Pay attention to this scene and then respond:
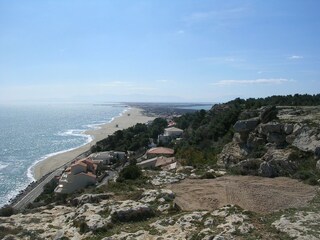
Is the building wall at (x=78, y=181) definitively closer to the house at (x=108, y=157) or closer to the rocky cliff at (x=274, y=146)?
the house at (x=108, y=157)

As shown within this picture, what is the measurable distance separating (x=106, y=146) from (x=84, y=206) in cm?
5651

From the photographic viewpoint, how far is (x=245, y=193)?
73.0ft

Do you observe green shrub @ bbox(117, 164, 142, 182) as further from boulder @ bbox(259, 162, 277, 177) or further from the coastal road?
the coastal road

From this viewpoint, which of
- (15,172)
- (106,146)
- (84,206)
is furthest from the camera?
(106,146)

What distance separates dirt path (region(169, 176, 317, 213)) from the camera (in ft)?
65.2

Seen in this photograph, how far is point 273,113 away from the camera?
3591 centimetres

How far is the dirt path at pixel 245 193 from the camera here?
782 inches

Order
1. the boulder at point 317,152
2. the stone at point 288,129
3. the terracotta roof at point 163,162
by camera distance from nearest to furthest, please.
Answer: the boulder at point 317,152, the stone at point 288,129, the terracotta roof at point 163,162

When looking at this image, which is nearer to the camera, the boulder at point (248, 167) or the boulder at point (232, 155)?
the boulder at point (248, 167)

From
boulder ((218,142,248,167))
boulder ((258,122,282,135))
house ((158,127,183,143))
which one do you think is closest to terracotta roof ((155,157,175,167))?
boulder ((218,142,248,167))

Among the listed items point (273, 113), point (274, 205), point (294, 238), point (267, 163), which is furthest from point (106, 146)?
point (294, 238)

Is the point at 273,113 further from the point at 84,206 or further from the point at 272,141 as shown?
the point at 84,206

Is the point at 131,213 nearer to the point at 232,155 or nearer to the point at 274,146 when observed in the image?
the point at 232,155

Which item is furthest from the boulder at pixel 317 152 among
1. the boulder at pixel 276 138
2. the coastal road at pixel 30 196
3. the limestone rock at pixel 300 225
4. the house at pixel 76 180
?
the coastal road at pixel 30 196
